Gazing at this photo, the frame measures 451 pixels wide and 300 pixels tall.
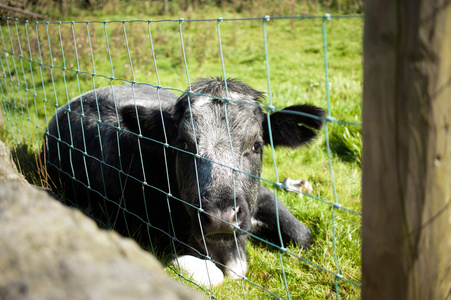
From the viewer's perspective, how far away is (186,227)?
3.46m

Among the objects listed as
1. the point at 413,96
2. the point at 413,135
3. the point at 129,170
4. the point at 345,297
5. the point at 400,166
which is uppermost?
the point at 413,96

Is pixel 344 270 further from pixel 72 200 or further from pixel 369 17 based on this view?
pixel 72 200

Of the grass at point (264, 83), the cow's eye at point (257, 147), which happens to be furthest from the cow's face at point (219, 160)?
the grass at point (264, 83)

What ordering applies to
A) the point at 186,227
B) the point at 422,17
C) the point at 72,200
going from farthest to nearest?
the point at 72,200 → the point at 186,227 → the point at 422,17

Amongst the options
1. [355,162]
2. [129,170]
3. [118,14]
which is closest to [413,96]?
[129,170]

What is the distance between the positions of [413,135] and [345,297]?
6.07 feet

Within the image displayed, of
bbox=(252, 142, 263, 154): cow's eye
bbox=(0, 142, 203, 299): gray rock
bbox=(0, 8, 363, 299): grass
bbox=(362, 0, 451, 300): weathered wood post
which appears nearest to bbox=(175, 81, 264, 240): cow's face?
bbox=(252, 142, 263, 154): cow's eye

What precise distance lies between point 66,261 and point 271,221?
10.3 feet

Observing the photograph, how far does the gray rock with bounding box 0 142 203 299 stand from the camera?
86 cm

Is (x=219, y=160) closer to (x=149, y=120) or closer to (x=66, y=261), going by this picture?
(x=149, y=120)

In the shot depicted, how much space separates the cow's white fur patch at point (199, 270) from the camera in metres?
2.98

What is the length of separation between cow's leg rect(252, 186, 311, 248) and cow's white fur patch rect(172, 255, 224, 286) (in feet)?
2.42

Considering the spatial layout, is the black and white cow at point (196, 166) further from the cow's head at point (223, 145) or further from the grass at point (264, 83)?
the grass at point (264, 83)

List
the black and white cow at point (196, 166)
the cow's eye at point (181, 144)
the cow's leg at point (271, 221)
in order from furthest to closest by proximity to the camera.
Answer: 1. the cow's leg at point (271, 221)
2. the cow's eye at point (181, 144)
3. the black and white cow at point (196, 166)
